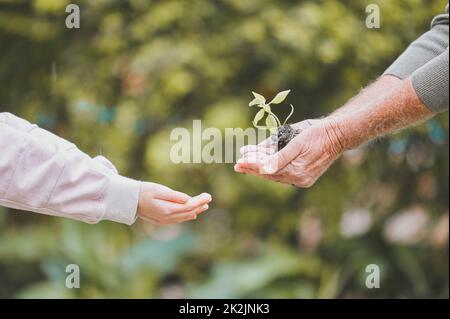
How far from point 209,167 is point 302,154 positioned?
156 cm

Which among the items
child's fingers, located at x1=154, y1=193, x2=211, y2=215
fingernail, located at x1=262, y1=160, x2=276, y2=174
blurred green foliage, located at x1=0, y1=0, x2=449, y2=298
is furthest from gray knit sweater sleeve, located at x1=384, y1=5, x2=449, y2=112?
blurred green foliage, located at x1=0, y1=0, x2=449, y2=298

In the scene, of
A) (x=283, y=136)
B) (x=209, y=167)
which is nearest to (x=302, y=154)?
(x=283, y=136)

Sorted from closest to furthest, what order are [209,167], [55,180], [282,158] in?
[55,180] → [282,158] → [209,167]

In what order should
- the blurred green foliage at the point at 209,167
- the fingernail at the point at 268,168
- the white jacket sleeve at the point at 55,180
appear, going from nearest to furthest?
1. the white jacket sleeve at the point at 55,180
2. the fingernail at the point at 268,168
3. the blurred green foliage at the point at 209,167

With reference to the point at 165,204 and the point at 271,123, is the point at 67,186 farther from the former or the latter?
the point at 271,123

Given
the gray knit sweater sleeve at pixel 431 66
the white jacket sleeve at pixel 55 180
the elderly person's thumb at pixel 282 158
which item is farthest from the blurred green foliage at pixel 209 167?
the white jacket sleeve at pixel 55 180

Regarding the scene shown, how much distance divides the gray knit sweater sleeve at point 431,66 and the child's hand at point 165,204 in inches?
20.0

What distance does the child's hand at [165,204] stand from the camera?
5.21ft

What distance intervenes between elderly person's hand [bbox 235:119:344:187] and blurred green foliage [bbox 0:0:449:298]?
4.41 feet

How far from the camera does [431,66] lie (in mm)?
1567

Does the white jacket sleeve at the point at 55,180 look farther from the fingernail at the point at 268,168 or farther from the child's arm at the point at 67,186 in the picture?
the fingernail at the point at 268,168

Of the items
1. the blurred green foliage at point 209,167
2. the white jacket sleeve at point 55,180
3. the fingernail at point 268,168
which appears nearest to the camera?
the white jacket sleeve at point 55,180
